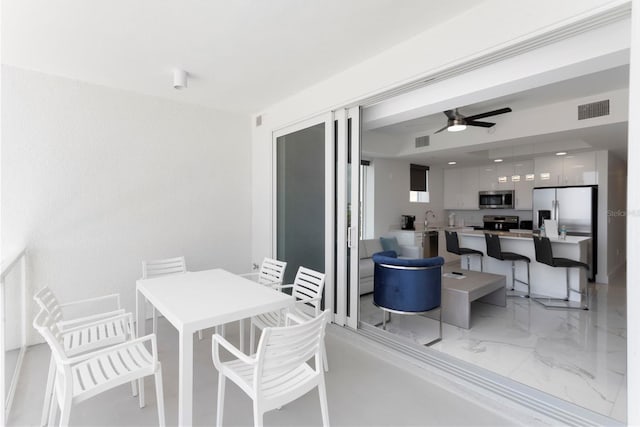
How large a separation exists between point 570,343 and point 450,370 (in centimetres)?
156

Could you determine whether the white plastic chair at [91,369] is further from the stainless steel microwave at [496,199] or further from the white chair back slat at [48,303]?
the stainless steel microwave at [496,199]

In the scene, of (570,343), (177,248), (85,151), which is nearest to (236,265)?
(177,248)

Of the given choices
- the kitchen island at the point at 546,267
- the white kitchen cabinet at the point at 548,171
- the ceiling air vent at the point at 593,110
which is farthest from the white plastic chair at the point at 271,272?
the white kitchen cabinet at the point at 548,171

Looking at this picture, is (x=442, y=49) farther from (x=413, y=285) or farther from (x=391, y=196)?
(x=391, y=196)

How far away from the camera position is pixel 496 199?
276 inches

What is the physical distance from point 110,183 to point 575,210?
718cm

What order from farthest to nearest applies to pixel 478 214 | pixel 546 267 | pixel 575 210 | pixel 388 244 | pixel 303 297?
1. pixel 478 214
2. pixel 575 210
3. pixel 388 244
4. pixel 546 267
5. pixel 303 297

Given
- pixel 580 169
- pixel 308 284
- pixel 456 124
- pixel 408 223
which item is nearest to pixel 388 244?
pixel 408 223

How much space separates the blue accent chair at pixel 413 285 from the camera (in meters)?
3.07

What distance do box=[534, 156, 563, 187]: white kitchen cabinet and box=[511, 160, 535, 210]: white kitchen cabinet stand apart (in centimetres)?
25

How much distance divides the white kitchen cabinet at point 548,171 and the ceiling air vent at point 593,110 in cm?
218

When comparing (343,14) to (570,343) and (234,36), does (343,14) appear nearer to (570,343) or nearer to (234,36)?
(234,36)

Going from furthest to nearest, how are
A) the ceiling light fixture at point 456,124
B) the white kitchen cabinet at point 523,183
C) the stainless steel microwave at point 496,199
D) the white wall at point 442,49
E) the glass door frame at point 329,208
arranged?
the stainless steel microwave at point 496,199
the white kitchen cabinet at point 523,183
the ceiling light fixture at point 456,124
the glass door frame at point 329,208
the white wall at point 442,49

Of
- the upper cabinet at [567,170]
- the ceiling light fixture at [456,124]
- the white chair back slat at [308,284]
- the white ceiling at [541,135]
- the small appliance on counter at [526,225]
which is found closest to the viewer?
the white chair back slat at [308,284]
